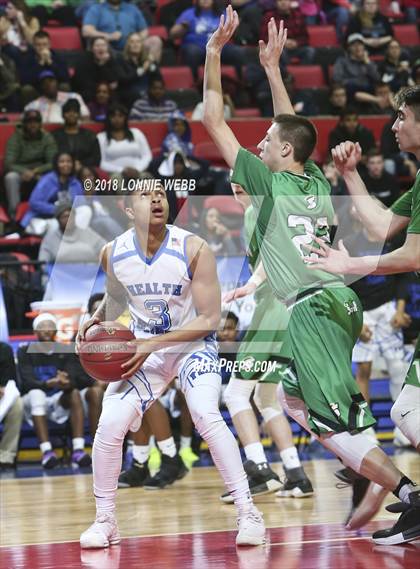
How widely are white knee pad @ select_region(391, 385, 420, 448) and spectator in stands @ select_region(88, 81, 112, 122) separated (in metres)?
8.45

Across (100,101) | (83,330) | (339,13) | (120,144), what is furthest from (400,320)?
(339,13)

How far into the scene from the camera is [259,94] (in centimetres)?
1434

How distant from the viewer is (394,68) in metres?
15.4

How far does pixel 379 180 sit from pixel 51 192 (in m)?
3.78

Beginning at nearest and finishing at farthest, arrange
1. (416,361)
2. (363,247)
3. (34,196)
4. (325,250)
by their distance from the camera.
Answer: (325,250) < (416,361) < (363,247) < (34,196)

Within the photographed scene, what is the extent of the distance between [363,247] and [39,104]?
4.77 meters

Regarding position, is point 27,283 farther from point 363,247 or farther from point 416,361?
point 416,361

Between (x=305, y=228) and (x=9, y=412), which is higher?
(x=305, y=228)

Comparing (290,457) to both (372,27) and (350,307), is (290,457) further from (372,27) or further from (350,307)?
(372,27)

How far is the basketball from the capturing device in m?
5.85

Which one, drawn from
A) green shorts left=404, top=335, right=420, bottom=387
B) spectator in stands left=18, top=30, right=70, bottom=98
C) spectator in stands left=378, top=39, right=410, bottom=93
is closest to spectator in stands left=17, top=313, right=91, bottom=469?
spectator in stands left=18, top=30, right=70, bottom=98

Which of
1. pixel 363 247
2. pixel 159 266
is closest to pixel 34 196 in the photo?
pixel 363 247

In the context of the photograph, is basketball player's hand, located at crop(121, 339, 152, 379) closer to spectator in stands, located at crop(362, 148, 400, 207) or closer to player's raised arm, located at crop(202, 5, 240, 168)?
player's raised arm, located at crop(202, 5, 240, 168)

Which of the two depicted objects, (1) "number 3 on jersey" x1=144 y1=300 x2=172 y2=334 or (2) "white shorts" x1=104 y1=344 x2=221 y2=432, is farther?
(1) "number 3 on jersey" x1=144 y1=300 x2=172 y2=334
